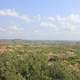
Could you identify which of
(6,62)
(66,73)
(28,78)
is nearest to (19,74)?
(28,78)

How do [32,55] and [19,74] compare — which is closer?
[19,74]

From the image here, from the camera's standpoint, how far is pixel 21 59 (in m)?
25.5

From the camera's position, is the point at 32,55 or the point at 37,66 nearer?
the point at 37,66

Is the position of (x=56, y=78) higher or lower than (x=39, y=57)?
lower

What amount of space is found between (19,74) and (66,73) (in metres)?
4.50

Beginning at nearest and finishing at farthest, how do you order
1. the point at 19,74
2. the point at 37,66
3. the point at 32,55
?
1. the point at 19,74
2. the point at 37,66
3. the point at 32,55

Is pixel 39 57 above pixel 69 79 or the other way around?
above

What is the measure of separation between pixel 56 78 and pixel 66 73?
3.43ft

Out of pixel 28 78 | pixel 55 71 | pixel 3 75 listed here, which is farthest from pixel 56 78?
pixel 3 75

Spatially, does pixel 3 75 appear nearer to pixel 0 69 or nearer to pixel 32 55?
pixel 0 69

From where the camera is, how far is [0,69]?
24172 mm

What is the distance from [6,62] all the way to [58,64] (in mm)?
5097

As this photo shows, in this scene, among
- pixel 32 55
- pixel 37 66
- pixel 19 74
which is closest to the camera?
pixel 19 74

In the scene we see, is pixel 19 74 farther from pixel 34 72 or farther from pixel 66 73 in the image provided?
pixel 66 73
